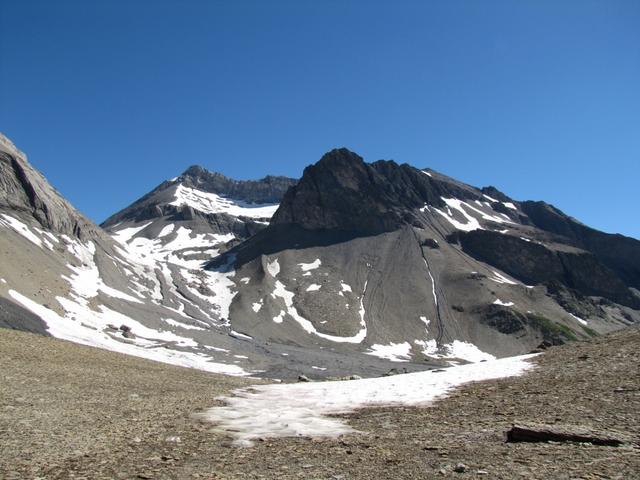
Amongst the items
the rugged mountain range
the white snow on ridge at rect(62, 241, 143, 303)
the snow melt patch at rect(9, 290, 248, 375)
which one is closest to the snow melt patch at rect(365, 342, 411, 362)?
the rugged mountain range

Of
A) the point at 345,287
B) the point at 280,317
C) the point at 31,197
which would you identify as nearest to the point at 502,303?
the point at 345,287

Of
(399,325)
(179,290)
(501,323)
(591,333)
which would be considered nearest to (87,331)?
(179,290)

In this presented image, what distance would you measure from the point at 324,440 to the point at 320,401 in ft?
26.2

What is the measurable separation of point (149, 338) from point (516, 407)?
9376 cm

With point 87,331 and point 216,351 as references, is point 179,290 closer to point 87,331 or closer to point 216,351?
point 216,351

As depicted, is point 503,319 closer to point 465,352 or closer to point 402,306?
point 465,352

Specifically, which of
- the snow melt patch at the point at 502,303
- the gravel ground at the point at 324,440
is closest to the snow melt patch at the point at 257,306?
the snow melt patch at the point at 502,303

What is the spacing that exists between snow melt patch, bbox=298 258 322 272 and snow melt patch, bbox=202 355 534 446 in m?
156

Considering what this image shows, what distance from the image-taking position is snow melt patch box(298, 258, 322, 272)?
7254 inches

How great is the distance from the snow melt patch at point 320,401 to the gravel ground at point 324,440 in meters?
0.83

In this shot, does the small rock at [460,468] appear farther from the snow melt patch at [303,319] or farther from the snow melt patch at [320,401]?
the snow melt patch at [303,319]

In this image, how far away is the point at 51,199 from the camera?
141 metres

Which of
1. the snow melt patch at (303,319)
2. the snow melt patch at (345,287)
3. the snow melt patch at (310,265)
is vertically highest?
the snow melt patch at (310,265)

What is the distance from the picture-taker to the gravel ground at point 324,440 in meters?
9.48
